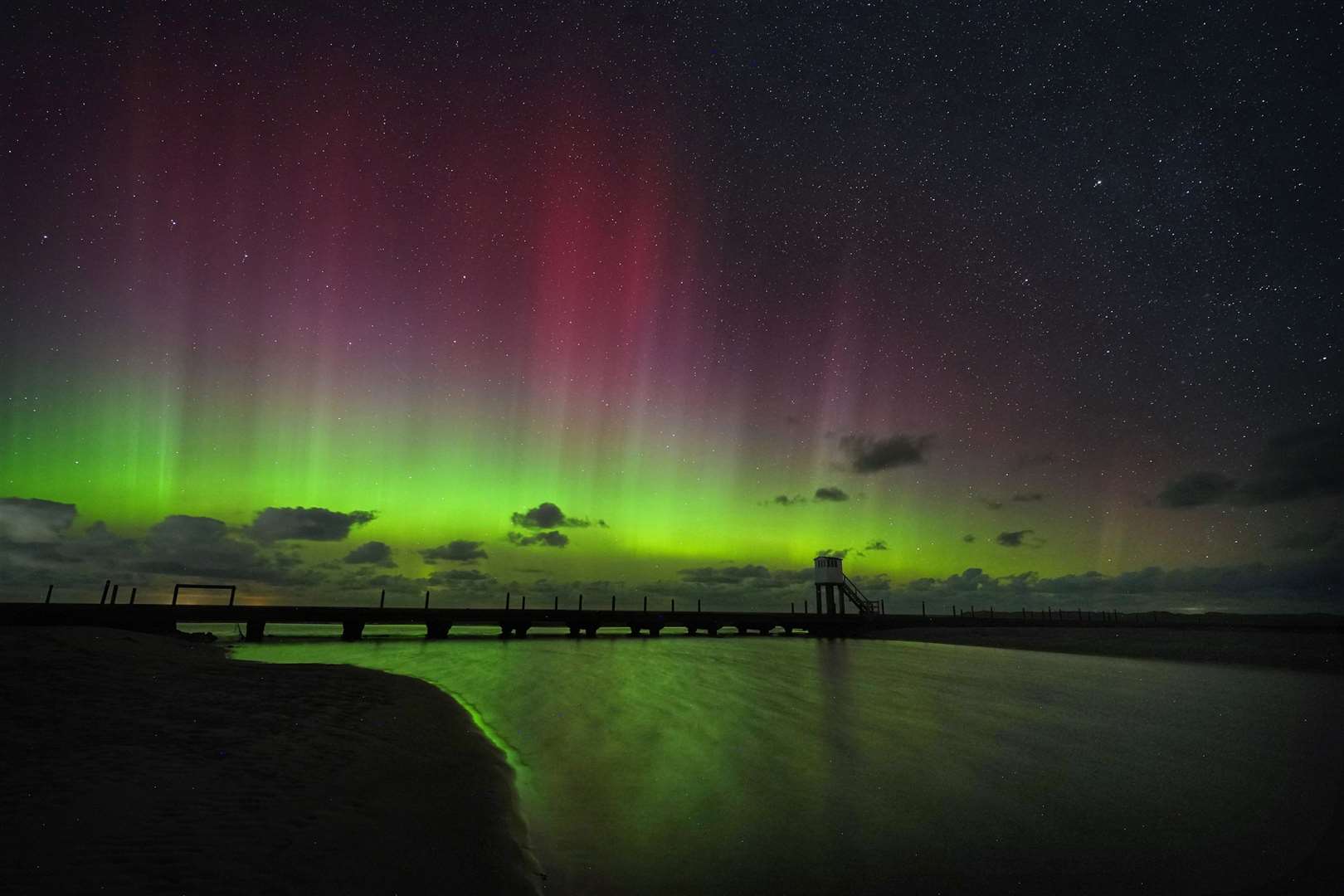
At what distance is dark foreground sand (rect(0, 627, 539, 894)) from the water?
35.0 inches

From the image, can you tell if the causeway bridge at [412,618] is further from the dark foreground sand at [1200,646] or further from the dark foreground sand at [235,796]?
the dark foreground sand at [235,796]

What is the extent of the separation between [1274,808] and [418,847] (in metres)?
10.6

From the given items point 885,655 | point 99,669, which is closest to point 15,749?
point 99,669

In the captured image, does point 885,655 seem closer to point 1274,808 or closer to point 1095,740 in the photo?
point 1095,740

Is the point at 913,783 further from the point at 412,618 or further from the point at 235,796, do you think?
the point at 412,618

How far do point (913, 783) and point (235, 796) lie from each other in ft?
28.0

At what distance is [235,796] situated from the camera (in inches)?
243

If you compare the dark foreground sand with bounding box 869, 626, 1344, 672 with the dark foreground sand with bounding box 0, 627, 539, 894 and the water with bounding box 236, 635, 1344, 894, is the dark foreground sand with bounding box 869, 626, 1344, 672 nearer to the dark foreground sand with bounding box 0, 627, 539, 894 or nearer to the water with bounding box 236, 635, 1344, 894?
the water with bounding box 236, 635, 1344, 894

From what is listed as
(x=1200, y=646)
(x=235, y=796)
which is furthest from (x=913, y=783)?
(x=1200, y=646)

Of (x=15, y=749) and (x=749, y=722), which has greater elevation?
(x=15, y=749)

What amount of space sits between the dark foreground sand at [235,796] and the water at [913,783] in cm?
89

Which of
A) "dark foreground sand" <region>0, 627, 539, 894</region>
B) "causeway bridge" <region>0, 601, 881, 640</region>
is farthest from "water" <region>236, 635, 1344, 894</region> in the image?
"causeway bridge" <region>0, 601, 881, 640</region>

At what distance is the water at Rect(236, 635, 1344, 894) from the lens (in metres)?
5.92

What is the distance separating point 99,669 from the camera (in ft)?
42.2
